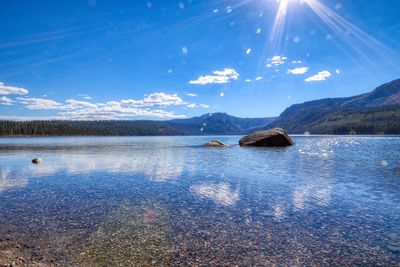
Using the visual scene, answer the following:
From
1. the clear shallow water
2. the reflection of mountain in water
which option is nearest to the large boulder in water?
the clear shallow water

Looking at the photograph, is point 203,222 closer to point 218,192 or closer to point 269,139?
point 218,192

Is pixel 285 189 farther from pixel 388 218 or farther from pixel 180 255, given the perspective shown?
pixel 180 255

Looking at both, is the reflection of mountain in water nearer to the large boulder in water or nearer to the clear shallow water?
the clear shallow water

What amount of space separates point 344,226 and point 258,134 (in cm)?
6939

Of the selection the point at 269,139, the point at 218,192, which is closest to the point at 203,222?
the point at 218,192

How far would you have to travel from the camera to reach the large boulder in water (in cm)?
7794

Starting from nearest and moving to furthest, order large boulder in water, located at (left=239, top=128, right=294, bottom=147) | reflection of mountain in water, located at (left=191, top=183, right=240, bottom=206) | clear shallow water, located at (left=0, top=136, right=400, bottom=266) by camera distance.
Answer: clear shallow water, located at (left=0, top=136, right=400, bottom=266) < reflection of mountain in water, located at (left=191, top=183, right=240, bottom=206) < large boulder in water, located at (left=239, top=128, right=294, bottom=147)

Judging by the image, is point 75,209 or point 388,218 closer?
point 388,218

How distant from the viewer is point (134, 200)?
19.6m

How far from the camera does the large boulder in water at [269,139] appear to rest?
77.9 metres

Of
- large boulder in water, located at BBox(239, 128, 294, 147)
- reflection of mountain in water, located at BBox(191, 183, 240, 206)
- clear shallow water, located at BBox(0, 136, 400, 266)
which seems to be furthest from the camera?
large boulder in water, located at BBox(239, 128, 294, 147)

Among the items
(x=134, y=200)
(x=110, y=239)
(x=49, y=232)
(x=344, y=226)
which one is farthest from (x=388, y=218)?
(x=49, y=232)

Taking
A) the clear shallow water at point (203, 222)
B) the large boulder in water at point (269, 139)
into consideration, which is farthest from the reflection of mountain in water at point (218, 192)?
the large boulder in water at point (269, 139)

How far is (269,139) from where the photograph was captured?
77.9 metres
